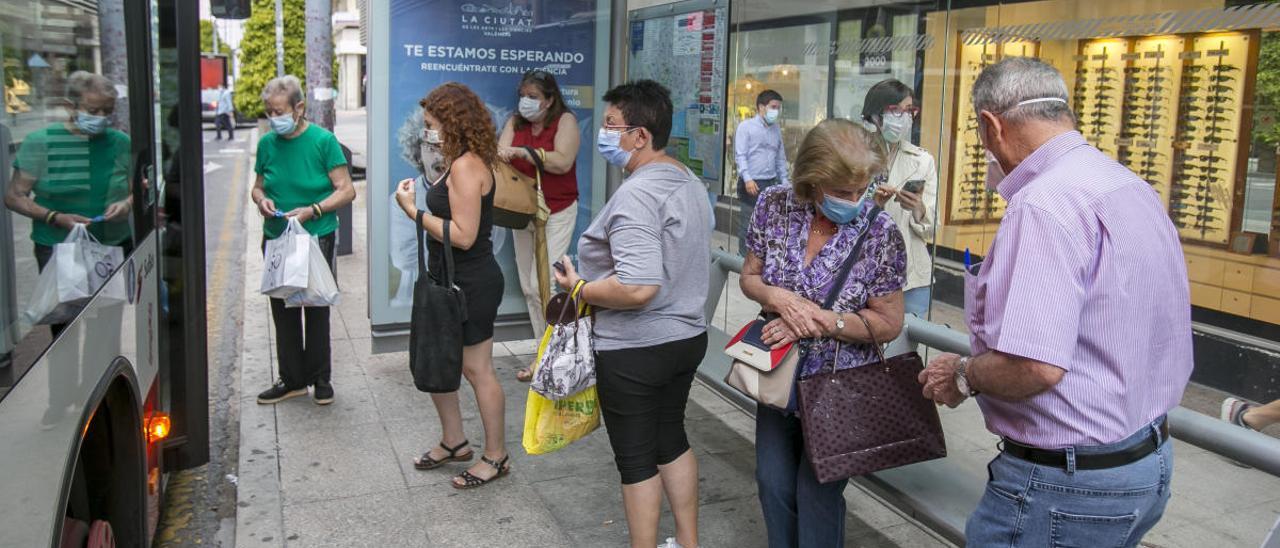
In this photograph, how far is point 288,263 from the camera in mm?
5516

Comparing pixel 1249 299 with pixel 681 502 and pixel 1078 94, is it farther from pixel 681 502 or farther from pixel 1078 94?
pixel 681 502

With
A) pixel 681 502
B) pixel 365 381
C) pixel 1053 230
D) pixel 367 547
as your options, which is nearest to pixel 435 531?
pixel 367 547

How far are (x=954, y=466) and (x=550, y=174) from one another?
135 inches

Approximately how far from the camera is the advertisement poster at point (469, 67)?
637cm

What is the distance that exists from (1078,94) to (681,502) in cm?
254

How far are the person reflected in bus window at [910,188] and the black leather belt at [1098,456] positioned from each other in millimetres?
2386

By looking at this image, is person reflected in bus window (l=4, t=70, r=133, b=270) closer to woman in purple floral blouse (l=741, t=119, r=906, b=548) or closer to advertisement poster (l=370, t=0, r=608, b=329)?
woman in purple floral blouse (l=741, t=119, r=906, b=548)

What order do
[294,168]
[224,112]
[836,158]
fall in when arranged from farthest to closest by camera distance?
[224,112] < [294,168] < [836,158]

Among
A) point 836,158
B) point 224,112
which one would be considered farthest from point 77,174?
point 224,112

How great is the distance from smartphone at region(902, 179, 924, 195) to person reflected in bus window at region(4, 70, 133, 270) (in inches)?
123

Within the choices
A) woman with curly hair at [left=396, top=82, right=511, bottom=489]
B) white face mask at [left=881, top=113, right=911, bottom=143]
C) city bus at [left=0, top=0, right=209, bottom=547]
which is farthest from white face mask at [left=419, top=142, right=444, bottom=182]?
white face mask at [left=881, top=113, right=911, bottom=143]

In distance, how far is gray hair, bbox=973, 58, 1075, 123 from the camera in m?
2.28

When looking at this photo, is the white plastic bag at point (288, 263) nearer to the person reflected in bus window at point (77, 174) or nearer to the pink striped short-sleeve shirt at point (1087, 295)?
the person reflected in bus window at point (77, 174)

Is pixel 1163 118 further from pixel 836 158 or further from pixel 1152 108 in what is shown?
pixel 836 158
